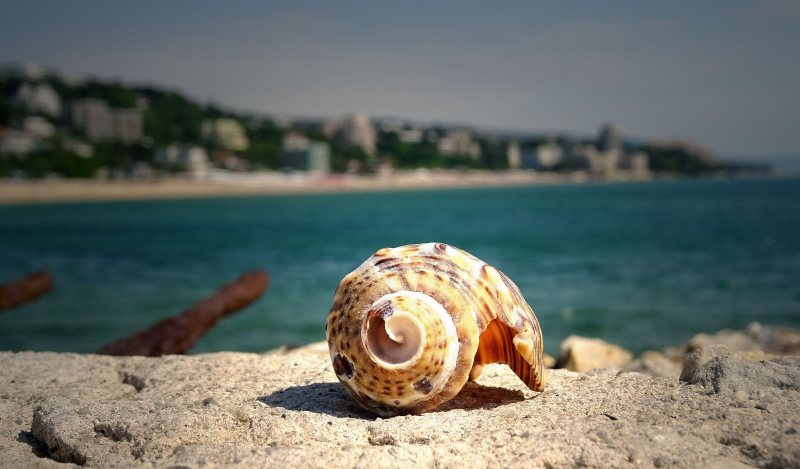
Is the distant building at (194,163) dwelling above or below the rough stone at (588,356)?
below

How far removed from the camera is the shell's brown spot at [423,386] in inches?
132

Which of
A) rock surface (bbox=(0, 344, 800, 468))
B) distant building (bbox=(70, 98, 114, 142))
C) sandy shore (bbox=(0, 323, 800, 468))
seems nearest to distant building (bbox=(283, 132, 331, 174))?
distant building (bbox=(70, 98, 114, 142))

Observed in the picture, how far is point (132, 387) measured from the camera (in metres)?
4.18

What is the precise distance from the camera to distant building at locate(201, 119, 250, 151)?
16088cm

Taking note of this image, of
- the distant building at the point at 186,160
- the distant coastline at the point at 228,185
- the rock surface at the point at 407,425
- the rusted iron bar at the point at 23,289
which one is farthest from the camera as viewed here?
the distant building at the point at 186,160

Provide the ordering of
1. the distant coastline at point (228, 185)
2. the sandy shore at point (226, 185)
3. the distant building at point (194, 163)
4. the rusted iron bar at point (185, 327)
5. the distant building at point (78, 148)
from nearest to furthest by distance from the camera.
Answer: the rusted iron bar at point (185, 327)
the sandy shore at point (226, 185)
the distant coastline at point (228, 185)
the distant building at point (78, 148)
the distant building at point (194, 163)

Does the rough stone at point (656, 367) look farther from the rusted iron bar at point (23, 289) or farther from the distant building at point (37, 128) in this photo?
the distant building at point (37, 128)

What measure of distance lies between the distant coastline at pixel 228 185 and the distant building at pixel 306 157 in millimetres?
3526

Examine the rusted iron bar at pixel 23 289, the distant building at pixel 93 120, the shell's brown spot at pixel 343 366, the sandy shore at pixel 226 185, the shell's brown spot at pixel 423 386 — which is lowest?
the sandy shore at pixel 226 185

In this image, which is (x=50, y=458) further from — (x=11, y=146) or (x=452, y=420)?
(x=11, y=146)

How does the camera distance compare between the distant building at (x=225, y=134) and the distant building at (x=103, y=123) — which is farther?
the distant building at (x=225, y=134)

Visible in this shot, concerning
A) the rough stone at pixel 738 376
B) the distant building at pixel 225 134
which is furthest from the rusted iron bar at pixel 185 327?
the distant building at pixel 225 134

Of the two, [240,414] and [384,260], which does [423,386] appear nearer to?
[384,260]

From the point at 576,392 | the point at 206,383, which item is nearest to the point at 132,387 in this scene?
the point at 206,383
